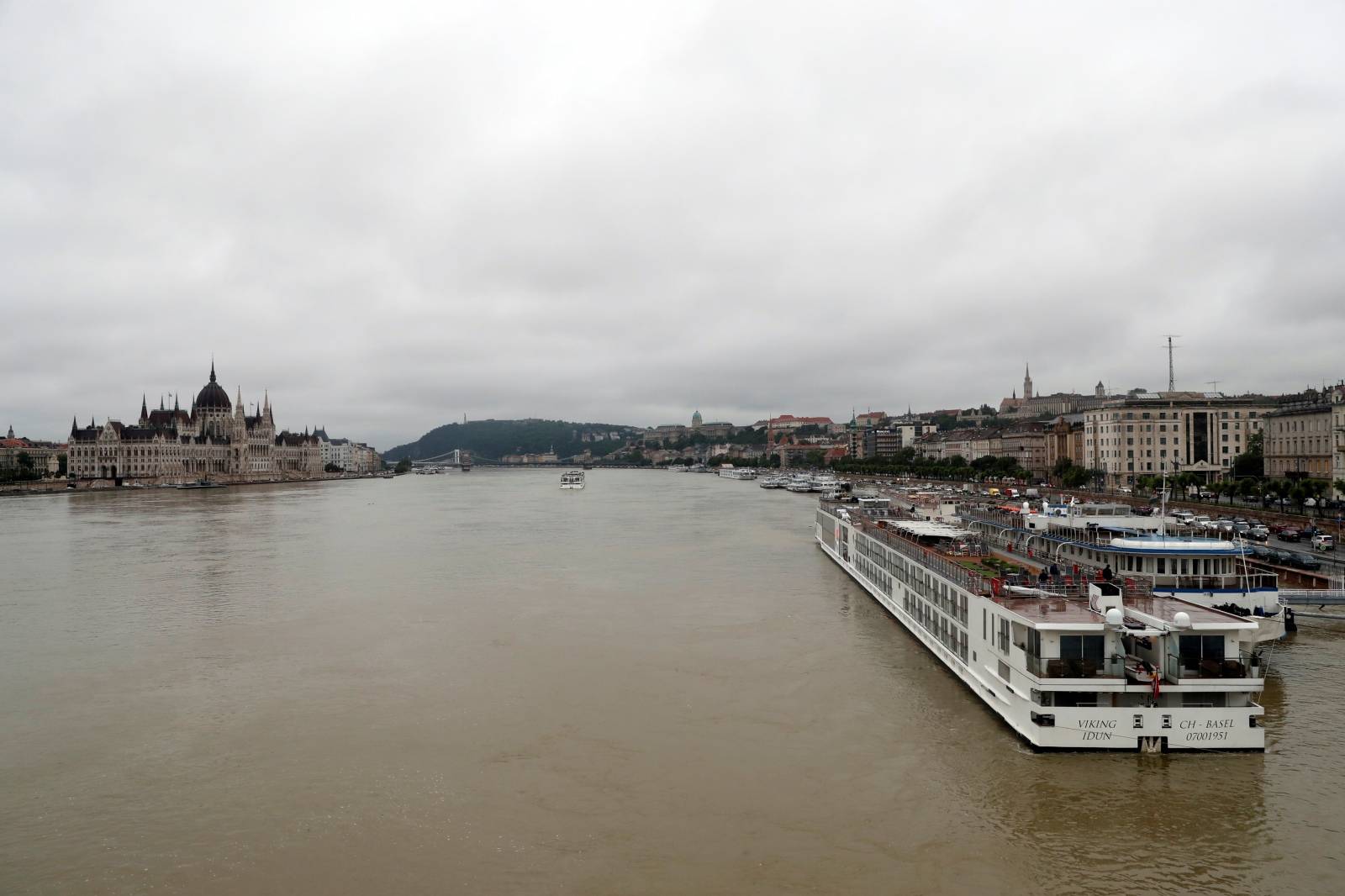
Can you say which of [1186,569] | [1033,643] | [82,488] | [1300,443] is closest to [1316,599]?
[1186,569]

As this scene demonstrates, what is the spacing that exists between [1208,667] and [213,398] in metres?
199

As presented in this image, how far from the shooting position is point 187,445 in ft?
537

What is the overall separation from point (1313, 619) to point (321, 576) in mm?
37496

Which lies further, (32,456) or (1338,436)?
(32,456)

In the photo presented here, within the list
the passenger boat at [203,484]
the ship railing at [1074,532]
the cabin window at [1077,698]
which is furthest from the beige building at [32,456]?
the cabin window at [1077,698]

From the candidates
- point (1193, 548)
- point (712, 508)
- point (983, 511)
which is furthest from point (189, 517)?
point (1193, 548)

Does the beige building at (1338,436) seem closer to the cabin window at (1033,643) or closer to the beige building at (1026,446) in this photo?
the cabin window at (1033,643)

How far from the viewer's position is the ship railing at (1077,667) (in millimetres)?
14873

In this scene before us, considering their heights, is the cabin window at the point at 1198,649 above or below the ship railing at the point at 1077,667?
above

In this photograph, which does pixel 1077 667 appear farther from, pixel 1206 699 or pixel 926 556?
pixel 926 556

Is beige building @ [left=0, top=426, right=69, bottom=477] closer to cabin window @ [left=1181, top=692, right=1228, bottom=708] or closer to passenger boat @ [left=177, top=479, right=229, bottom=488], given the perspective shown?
passenger boat @ [left=177, top=479, right=229, bottom=488]

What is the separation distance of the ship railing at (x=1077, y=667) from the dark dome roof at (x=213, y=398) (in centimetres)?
19600

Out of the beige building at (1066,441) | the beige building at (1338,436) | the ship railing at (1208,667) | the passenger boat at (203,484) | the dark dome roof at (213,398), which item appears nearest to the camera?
the ship railing at (1208,667)

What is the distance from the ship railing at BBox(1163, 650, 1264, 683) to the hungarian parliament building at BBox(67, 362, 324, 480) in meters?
169
